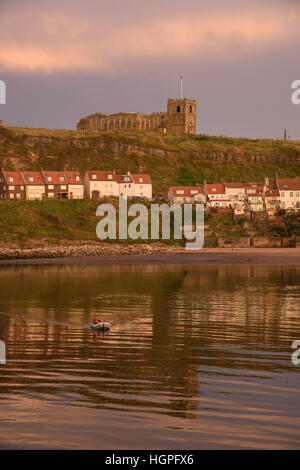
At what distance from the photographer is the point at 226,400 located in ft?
59.5

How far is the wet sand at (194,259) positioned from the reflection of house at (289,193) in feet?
110

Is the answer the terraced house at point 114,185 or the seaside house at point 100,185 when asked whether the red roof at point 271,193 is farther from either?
the seaside house at point 100,185

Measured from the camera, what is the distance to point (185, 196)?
126m

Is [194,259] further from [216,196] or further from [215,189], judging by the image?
[215,189]

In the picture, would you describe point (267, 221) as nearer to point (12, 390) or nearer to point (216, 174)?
point (216, 174)

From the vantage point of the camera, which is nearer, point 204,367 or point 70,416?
point 70,416

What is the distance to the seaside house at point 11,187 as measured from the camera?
4656 inches

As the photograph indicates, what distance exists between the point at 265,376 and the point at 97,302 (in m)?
23.0

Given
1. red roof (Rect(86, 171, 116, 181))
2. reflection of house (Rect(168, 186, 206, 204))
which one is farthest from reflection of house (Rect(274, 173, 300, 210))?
red roof (Rect(86, 171, 116, 181))
